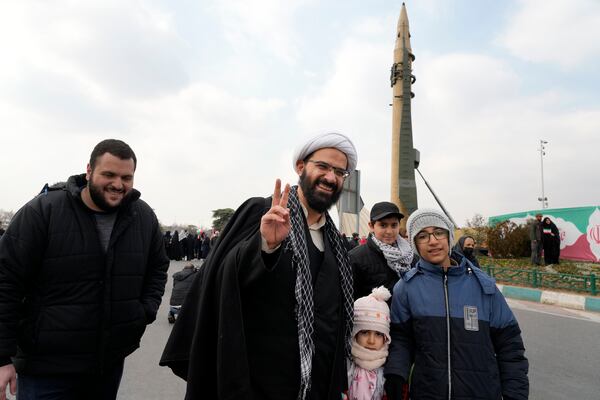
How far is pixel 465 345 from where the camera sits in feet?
6.47

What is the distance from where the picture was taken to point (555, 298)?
887 centimetres

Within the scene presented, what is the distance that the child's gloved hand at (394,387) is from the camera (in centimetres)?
197

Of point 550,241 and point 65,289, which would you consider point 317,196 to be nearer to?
point 65,289

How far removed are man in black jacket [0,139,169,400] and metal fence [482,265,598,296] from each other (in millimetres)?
10098

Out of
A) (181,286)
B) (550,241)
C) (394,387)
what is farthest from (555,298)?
(394,387)

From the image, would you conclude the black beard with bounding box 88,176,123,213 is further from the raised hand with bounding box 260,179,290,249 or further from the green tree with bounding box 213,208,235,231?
the green tree with bounding box 213,208,235,231

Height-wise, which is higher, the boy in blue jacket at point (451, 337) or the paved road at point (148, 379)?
the boy in blue jacket at point (451, 337)

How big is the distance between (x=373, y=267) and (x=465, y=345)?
108cm

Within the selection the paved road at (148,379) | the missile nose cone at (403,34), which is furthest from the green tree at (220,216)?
the paved road at (148,379)

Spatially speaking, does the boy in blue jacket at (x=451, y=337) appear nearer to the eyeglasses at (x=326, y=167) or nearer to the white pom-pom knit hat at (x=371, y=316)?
the white pom-pom knit hat at (x=371, y=316)

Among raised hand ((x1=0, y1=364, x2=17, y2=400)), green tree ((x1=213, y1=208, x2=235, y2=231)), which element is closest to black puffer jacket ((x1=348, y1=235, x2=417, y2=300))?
raised hand ((x1=0, y1=364, x2=17, y2=400))

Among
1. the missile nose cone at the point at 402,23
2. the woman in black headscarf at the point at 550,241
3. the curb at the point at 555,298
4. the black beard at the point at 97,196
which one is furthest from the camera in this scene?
the missile nose cone at the point at 402,23

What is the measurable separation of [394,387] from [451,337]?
1.36ft

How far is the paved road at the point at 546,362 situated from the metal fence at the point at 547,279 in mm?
2017
